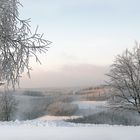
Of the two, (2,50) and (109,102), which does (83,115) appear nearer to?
(109,102)

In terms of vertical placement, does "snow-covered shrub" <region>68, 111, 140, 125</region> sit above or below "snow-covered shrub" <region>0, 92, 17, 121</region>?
below

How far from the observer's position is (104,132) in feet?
50.4

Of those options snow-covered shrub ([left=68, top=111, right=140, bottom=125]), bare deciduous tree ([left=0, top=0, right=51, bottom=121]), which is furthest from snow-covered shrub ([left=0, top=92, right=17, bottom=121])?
bare deciduous tree ([left=0, top=0, right=51, bottom=121])

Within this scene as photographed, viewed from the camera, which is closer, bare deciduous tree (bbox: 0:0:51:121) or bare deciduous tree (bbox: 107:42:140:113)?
bare deciduous tree (bbox: 0:0:51:121)

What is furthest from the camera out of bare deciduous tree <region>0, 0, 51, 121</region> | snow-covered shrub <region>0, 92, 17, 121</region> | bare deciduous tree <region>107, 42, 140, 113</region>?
snow-covered shrub <region>0, 92, 17, 121</region>

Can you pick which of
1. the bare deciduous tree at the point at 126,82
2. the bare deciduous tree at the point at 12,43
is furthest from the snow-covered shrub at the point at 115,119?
the bare deciduous tree at the point at 12,43

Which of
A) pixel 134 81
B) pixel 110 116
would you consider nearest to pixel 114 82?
pixel 134 81

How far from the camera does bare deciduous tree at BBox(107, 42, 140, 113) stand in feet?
133

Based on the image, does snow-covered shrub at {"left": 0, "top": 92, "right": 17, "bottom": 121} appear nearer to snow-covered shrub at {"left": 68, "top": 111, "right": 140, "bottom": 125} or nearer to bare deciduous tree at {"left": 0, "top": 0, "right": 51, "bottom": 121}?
snow-covered shrub at {"left": 68, "top": 111, "right": 140, "bottom": 125}

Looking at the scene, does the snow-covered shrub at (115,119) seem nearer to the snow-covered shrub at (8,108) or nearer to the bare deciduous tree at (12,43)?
the snow-covered shrub at (8,108)

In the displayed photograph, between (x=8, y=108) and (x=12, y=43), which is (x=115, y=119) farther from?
(x=12, y=43)

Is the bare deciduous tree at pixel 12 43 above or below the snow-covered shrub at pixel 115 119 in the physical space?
above

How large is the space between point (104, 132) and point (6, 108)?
51.3 meters

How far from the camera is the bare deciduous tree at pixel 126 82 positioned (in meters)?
40.7
